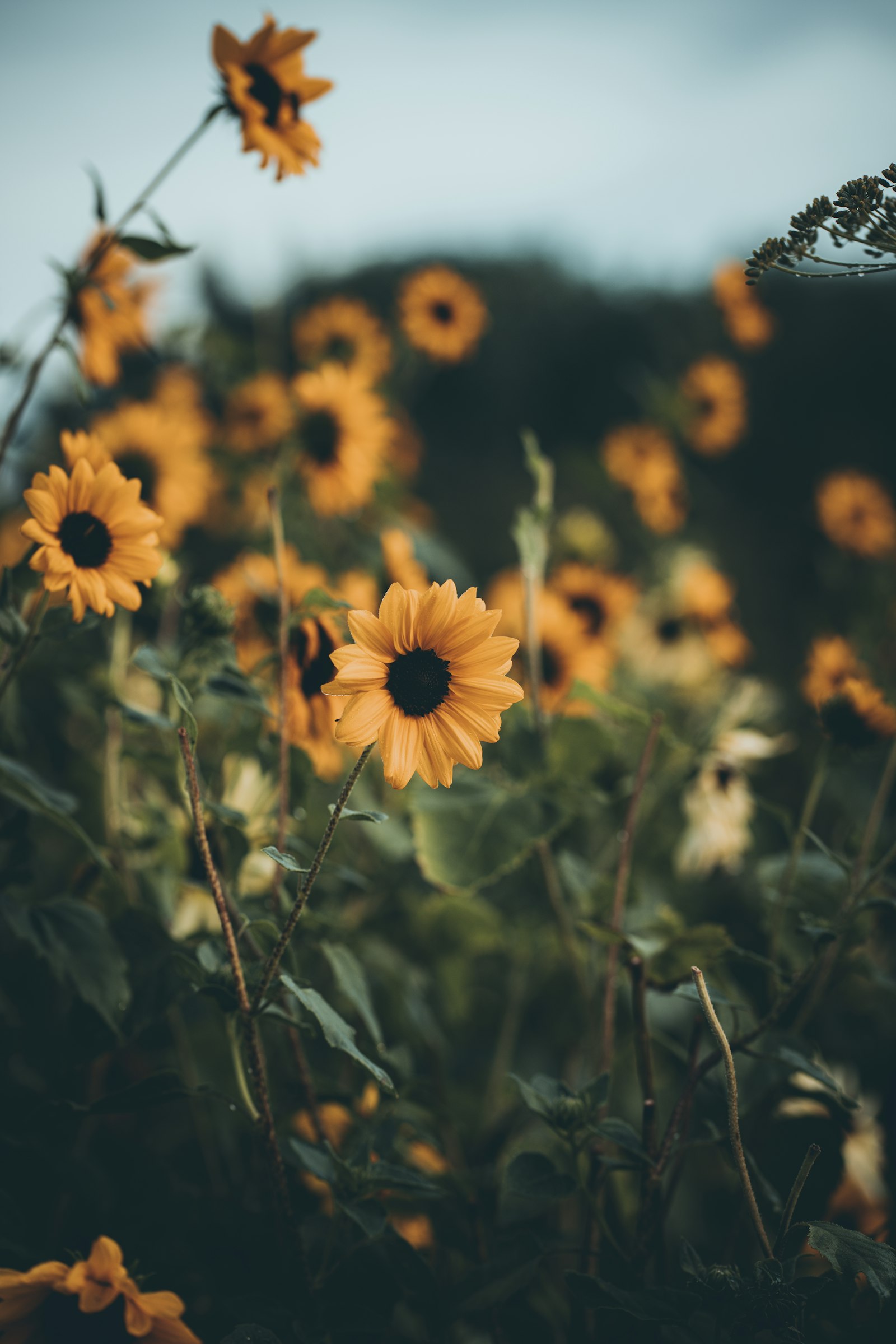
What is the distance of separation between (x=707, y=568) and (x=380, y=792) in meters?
1.00

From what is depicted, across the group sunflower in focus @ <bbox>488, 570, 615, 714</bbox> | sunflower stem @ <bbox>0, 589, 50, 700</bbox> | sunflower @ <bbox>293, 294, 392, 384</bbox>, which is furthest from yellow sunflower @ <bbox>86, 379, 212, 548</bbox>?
sunflower stem @ <bbox>0, 589, 50, 700</bbox>

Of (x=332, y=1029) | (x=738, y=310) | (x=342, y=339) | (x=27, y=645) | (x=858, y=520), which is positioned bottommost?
(x=332, y=1029)

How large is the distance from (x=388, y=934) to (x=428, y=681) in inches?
22.5

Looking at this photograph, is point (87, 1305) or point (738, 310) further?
point (738, 310)

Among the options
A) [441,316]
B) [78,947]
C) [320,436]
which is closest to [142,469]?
[320,436]

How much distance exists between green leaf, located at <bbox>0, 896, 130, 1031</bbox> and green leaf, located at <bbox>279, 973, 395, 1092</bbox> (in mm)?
187

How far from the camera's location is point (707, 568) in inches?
65.9

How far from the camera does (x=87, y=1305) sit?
423 millimetres

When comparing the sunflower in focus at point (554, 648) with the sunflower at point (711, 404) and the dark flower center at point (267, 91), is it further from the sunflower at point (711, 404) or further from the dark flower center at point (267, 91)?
the sunflower at point (711, 404)

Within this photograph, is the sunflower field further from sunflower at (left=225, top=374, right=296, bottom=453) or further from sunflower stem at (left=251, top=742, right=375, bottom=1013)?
sunflower at (left=225, top=374, right=296, bottom=453)

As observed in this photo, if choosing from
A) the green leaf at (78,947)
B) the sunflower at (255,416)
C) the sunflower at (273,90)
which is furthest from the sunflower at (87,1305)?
the sunflower at (255,416)

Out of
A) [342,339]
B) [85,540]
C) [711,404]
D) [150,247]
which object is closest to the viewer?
[85,540]

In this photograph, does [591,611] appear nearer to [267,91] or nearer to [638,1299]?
[267,91]

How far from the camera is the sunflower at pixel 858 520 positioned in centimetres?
191
